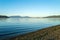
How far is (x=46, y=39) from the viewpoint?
44.8ft

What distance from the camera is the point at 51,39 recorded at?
13523 mm

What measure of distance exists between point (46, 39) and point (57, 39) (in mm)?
1150

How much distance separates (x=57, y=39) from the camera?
13.5 m

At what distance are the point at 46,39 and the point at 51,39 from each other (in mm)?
527

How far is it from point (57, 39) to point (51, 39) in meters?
→ 0.63
